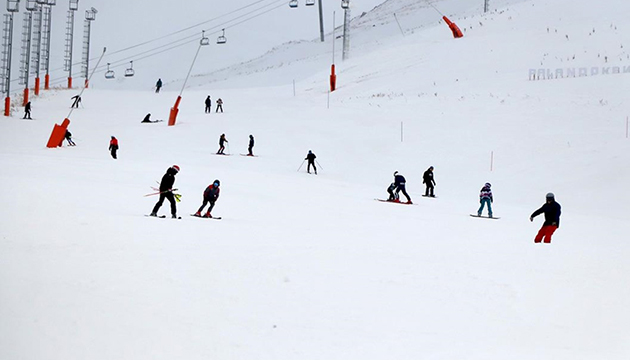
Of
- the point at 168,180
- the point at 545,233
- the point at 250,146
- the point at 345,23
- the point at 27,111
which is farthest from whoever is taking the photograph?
the point at 345,23

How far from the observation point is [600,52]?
5628cm

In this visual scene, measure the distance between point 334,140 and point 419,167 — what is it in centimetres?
757

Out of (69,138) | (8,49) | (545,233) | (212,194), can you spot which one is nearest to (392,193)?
(545,233)

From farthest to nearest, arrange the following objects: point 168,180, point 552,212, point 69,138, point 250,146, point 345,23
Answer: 1. point 345,23
2. point 250,146
3. point 69,138
4. point 552,212
5. point 168,180

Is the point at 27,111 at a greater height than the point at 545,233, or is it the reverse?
the point at 27,111

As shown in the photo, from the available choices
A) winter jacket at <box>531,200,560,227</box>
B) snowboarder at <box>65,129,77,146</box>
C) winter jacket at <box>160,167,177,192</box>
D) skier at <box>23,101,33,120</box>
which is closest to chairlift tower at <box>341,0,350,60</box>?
skier at <box>23,101,33,120</box>

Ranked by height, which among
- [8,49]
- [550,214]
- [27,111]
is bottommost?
[550,214]

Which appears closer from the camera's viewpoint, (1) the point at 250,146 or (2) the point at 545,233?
(2) the point at 545,233

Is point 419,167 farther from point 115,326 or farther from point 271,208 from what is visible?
point 115,326

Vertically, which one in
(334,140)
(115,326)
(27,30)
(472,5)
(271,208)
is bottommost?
(115,326)

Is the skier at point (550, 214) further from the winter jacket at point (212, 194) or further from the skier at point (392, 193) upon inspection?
the skier at point (392, 193)

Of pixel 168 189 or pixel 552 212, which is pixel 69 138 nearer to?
pixel 168 189

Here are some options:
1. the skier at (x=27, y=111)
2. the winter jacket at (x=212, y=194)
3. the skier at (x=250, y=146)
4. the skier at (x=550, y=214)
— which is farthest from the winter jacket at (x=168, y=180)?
the skier at (x=27, y=111)

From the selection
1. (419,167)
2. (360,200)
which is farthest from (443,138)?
(360,200)
